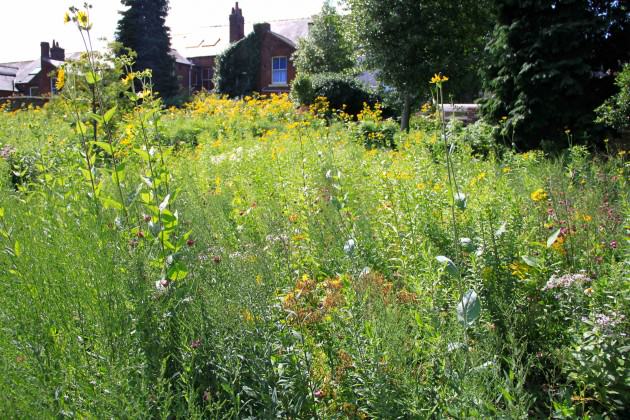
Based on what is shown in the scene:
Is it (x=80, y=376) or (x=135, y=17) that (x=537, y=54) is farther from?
(x=135, y=17)

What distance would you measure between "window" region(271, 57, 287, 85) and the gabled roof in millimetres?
2382

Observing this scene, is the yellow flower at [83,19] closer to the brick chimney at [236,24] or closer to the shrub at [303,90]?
the shrub at [303,90]

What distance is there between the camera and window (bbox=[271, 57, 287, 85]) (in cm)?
3694

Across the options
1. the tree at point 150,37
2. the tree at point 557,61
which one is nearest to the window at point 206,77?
the tree at point 150,37

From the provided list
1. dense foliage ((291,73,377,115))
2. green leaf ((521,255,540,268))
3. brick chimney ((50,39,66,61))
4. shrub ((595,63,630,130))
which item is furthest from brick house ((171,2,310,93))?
green leaf ((521,255,540,268))

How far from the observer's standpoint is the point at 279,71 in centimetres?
3709

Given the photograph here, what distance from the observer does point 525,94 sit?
8758mm

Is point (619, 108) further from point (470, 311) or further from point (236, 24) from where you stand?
point (236, 24)

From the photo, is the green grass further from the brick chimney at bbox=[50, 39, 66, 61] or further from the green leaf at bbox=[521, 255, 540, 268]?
the brick chimney at bbox=[50, 39, 66, 61]

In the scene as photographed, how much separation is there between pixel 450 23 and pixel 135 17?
75.9ft

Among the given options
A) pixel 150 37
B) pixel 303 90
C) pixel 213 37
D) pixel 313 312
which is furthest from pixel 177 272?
pixel 213 37

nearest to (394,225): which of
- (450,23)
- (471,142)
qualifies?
(471,142)

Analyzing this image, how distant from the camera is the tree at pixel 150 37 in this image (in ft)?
108

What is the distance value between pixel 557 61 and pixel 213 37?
4033cm
